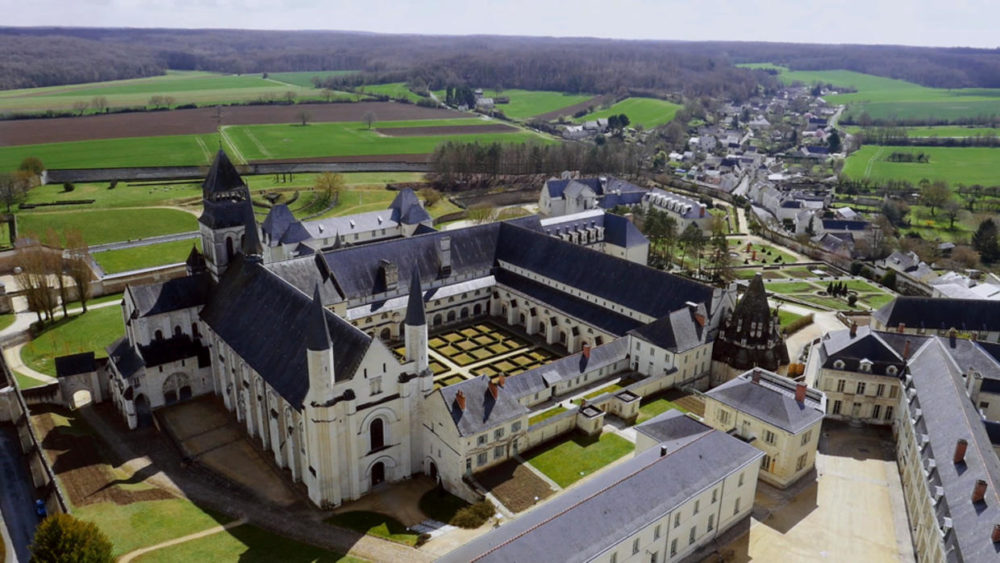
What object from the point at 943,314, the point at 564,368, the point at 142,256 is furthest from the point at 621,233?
the point at 142,256

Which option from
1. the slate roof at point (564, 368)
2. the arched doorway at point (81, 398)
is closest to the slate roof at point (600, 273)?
the slate roof at point (564, 368)

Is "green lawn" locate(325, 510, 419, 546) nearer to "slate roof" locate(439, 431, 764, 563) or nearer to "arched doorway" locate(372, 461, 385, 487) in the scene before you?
"arched doorway" locate(372, 461, 385, 487)

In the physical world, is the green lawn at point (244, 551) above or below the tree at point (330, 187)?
below

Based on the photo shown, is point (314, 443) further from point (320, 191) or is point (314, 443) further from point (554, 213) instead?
point (320, 191)

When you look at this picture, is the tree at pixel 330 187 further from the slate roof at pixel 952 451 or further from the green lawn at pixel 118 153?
the slate roof at pixel 952 451

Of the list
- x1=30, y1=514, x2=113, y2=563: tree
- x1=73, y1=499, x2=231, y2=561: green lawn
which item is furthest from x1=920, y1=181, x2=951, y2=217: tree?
x1=30, y1=514, x2=113, y2=563: tree

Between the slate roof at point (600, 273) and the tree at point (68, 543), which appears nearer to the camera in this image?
the tree at point (68, 543)

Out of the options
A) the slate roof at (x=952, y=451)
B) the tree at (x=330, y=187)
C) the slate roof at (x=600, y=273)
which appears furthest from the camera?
the tree at (x=330, y=187)

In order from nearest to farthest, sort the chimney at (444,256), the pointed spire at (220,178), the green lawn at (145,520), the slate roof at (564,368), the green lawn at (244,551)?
the green lawn at (244,551), the green lawn at (145,520), the slate roof at (564,368), the pointed spire at (220,178), the chimney at (444,256)
